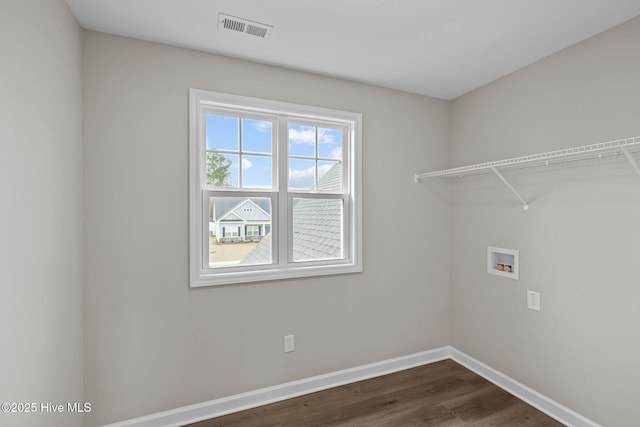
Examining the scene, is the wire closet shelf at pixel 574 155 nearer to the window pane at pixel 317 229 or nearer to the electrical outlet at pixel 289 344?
the window pane at pixel 317 229

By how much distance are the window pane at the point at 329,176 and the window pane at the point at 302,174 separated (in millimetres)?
63

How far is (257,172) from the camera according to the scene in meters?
2.41

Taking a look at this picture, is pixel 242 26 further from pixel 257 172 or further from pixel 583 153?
pixel 583 153

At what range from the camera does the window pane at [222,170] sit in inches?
89.6

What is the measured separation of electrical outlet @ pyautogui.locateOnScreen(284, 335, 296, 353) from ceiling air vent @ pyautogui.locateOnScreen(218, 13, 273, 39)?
2.10 m

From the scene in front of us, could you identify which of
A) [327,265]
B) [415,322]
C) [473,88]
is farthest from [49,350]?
[473,88]

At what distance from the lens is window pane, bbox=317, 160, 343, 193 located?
263cm

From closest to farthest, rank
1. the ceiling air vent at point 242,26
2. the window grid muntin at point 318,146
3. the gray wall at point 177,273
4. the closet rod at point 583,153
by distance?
the closet rod at point 583,153
the ceiling air vent at point 242,26
the gray wall at point 177,273
the window grid muntin at point 318,146

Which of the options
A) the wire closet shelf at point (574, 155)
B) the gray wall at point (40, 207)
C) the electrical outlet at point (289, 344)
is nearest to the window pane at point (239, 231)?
the electrical outlet at point (289, 344)

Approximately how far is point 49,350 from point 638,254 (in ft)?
10.0

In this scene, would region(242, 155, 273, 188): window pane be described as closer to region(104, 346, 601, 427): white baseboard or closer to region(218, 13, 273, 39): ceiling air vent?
region(218, 13, 273, 39): ceiling air vent

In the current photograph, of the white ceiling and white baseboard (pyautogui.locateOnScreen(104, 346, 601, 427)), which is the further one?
white baseboard (pyautogui.locateOnScreen(104, 346, 601, 427))

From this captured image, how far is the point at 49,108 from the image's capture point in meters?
1.43

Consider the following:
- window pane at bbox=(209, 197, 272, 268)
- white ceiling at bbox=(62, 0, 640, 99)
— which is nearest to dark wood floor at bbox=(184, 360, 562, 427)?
window pane at bbox=(209, 197, 272, 268)
